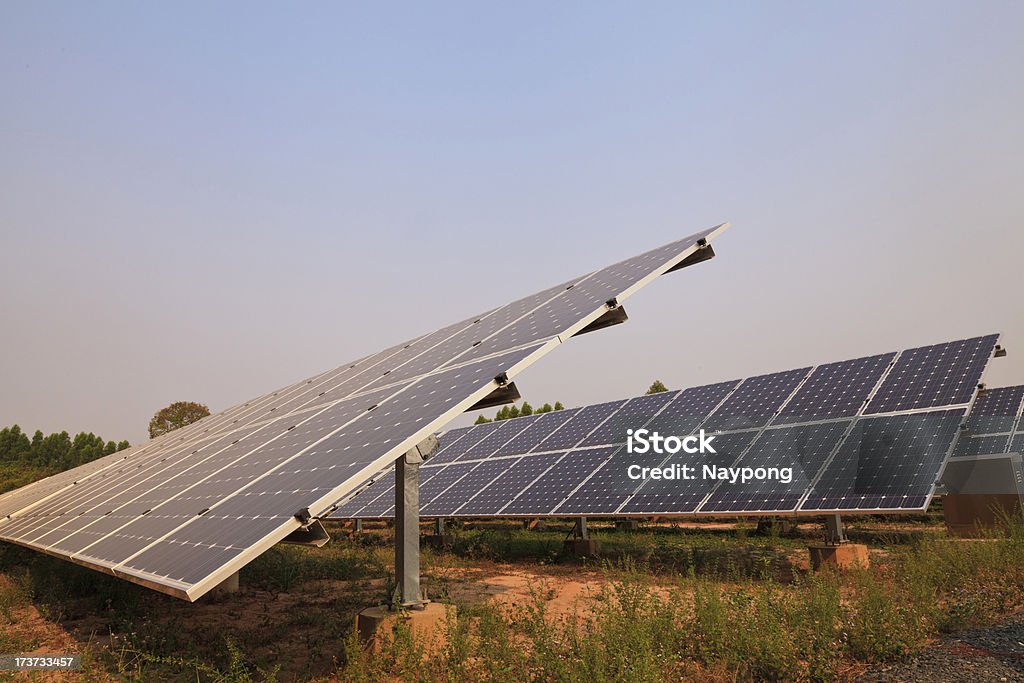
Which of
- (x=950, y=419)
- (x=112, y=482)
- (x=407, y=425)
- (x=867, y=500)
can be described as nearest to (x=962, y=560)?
(x=867, y=500)

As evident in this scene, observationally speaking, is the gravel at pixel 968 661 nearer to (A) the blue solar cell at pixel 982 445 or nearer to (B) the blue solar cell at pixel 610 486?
(B) the blue solar cell at pixel 610 486

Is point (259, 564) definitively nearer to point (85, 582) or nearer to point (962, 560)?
point (85, 582)

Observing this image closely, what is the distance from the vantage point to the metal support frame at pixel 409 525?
346 inches

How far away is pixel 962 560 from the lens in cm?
1084

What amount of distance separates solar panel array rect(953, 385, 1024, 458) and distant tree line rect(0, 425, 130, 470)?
226 ft

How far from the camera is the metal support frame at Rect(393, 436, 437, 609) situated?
8.80 meters

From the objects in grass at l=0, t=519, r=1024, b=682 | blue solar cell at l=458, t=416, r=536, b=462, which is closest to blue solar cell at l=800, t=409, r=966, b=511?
grass at l=0, t=519, r=1024, b=682

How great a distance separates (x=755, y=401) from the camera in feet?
65.1

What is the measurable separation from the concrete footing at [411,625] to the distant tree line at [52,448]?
66.5 metres

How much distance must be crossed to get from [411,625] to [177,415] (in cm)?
7378

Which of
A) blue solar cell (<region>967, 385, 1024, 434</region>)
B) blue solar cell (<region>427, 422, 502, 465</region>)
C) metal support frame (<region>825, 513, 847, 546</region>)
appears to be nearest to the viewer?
metal support frame (<region>825, 513, 847, 546</region>)

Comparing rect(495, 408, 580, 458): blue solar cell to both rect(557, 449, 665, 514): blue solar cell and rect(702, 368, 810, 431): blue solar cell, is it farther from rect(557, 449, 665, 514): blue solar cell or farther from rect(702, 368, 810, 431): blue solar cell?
rect(702, 368, 810, 431): blue solar cell

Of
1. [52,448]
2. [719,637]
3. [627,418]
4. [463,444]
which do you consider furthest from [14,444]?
[719,637]

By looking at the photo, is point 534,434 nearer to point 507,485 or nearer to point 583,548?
point 507,485
